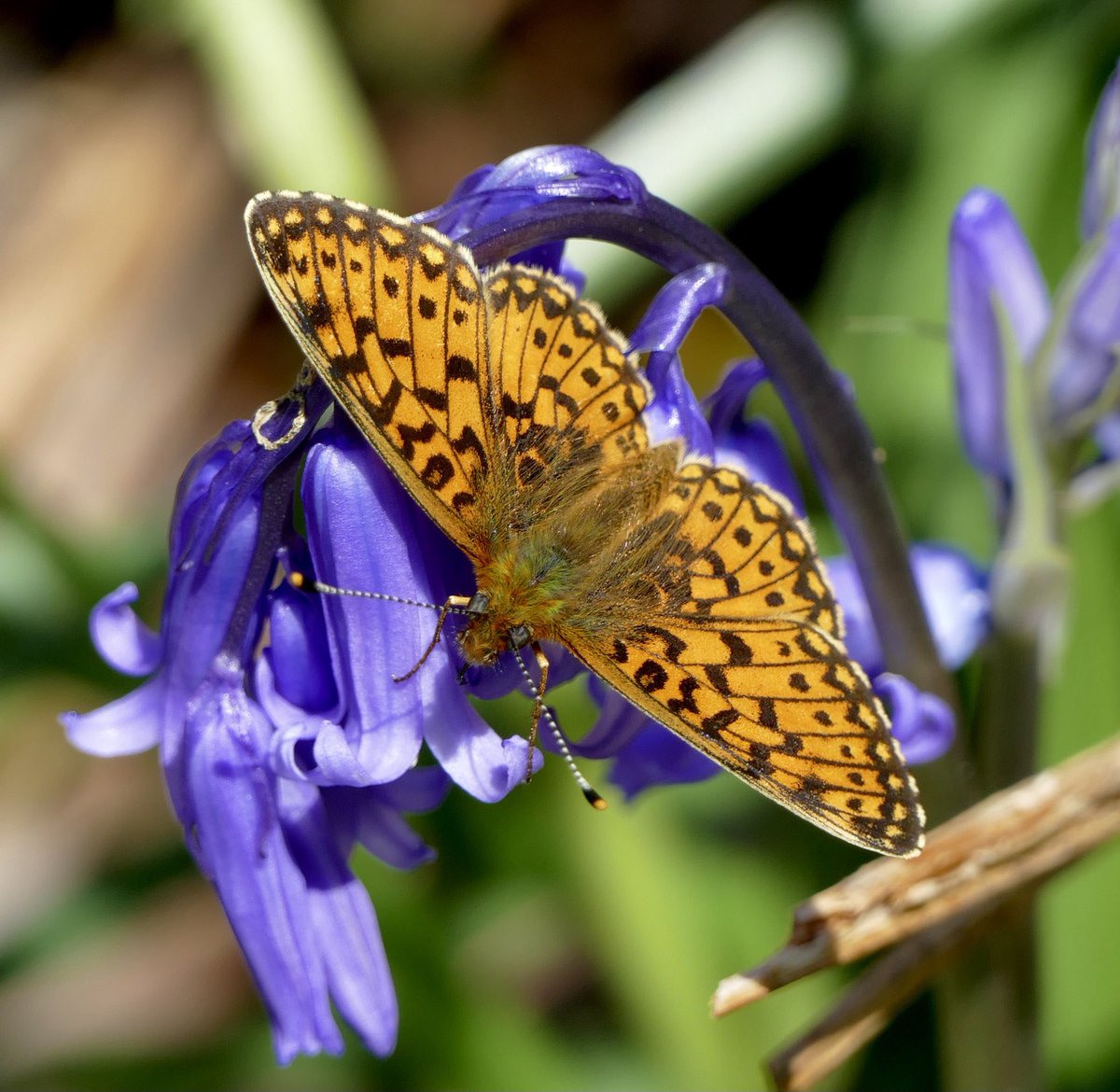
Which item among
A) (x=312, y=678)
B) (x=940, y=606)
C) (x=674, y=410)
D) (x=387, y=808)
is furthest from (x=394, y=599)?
(x=940, y=606)

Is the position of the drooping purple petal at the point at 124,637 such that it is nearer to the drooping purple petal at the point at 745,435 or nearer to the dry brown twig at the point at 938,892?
the drooping purple petal at the point at 745,435

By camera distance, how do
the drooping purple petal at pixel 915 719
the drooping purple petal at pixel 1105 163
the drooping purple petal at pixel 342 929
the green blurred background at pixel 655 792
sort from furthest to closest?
the green blurred background at pixel 655 792 < the drooping purple petal at pixel 1105 163 < the drooping purple petal at pixel 915 719 < the drooping purple petal at pixel 342 929

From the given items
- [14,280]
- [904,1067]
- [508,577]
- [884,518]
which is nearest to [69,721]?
[508,577]

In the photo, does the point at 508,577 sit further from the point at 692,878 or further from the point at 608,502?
the point at 692,878

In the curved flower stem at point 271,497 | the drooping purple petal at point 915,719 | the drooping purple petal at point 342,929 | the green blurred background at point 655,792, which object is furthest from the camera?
the green blurred background at point 655,792

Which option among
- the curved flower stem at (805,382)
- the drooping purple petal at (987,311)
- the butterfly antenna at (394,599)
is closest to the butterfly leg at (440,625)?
the butterfly antenna at (394,599)

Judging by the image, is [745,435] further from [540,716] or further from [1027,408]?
[540,716]
